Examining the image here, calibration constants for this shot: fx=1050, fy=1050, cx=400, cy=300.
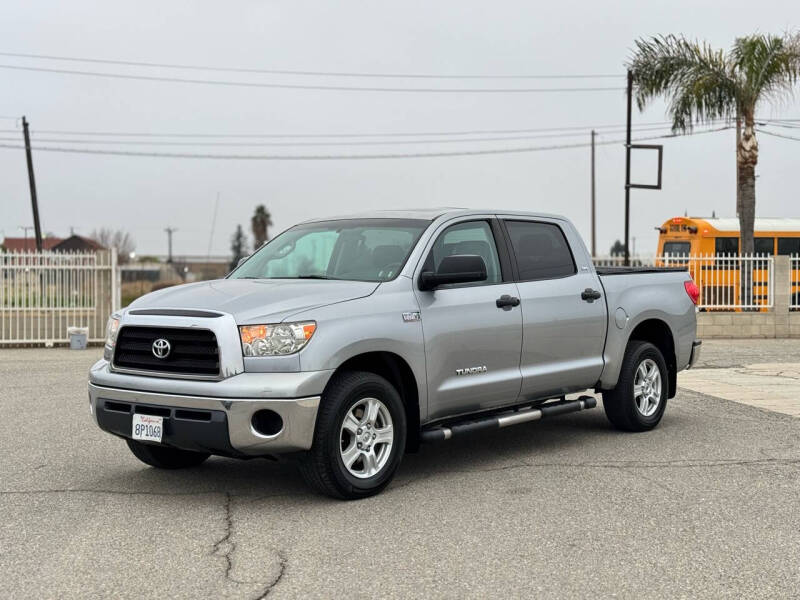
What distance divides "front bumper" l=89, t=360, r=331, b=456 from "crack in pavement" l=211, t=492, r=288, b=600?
1.48ft

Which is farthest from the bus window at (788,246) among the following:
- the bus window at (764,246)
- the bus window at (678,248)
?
the bus window at (678,248)

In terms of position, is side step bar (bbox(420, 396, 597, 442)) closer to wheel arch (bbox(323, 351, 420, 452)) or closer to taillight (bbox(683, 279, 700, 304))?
wheel arch (bbox(323, 351, 420, 452))

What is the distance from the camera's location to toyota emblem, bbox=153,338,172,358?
6559mm

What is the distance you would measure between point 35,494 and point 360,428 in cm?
224

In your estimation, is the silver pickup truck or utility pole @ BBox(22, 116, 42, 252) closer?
the silver pickup truck

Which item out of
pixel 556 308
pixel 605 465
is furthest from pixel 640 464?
pixel 556 308

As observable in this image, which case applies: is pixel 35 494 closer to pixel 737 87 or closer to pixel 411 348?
pixel 411 348

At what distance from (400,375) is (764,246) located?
79.6 ft

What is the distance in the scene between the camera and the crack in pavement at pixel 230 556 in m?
4.98

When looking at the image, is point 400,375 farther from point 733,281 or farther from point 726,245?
point 726,245

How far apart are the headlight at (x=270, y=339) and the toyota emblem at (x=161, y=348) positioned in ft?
1.76

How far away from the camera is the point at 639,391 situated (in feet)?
30.9

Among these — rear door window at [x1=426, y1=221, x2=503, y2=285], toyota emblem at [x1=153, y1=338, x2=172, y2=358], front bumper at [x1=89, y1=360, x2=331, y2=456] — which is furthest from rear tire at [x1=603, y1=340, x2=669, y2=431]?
toyota emblem at [x1=153, y1=338, x2=172, y2=358]

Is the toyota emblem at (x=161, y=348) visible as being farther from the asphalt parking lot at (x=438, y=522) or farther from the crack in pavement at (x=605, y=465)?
the crack in pavement at (x=605, y=465)
